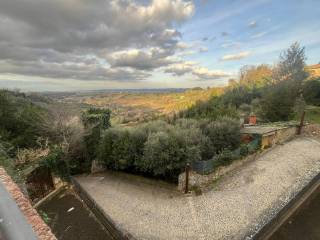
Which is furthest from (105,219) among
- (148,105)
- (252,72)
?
(148,105)

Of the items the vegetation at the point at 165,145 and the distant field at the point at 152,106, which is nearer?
the vegetation at the point at 165,145

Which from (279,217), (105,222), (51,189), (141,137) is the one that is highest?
(141,137)

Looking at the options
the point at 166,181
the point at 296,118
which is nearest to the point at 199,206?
the point at 166,181

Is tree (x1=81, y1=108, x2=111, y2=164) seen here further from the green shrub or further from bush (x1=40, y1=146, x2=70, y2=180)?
the green shrub

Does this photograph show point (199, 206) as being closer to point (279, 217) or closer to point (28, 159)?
point (279, 217)

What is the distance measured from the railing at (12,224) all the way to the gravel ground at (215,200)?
616cm

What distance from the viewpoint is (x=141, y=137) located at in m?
13.2

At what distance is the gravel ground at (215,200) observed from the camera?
7824mm

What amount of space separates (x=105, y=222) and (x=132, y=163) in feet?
14.9

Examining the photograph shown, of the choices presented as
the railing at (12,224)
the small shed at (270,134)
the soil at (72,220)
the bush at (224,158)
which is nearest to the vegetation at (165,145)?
Result: the bush at (224,158)

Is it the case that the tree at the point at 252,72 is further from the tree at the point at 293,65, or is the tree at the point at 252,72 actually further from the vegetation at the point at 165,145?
the vegetation at the point at 165,145

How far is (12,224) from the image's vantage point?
209cm

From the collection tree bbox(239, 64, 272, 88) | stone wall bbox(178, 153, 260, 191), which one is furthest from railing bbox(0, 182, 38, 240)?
tree bbox(239, 64, 272, 88)

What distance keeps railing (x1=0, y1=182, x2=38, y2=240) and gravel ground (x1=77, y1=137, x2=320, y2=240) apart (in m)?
6.16
